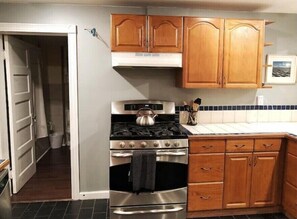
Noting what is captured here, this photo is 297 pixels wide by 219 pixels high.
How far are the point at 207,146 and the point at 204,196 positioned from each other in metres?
0.51

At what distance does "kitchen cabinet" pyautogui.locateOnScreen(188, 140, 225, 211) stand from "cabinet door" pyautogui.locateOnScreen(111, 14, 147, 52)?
1.12m

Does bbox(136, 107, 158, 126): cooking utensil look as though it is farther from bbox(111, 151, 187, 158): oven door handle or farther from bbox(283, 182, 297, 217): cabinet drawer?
bbox(283, 182, 297, 217): cabinet drawer

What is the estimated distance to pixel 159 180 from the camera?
2.37 metres

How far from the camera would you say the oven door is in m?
2.31

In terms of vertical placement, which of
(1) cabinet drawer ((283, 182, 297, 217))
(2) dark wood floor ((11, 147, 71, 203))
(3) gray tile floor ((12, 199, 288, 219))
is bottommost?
(3) gray tile floor ((12, 199, 288, 219))

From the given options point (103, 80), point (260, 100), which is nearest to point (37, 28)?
point (103, 80)

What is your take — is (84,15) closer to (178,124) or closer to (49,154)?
(178,124)

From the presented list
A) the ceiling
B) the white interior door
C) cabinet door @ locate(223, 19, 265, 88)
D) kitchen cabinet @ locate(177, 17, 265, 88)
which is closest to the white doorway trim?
the white interior door

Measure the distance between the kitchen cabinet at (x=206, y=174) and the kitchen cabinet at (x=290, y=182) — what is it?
25.4 inches

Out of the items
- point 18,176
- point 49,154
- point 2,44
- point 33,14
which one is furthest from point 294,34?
point 49,154

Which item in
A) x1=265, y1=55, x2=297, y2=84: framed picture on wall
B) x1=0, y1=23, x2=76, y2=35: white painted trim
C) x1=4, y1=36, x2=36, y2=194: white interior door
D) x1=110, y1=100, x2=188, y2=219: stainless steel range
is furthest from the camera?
x1=265, y1=55, x2=297, y2=84: framed picture on wall

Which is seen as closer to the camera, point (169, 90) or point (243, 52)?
point (243, 52)

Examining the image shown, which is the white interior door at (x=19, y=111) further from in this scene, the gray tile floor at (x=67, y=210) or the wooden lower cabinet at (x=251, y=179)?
the wooden lower cabinet at (x=251, y=179)

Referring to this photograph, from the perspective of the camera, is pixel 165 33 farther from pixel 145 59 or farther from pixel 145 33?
pixel 145 59
